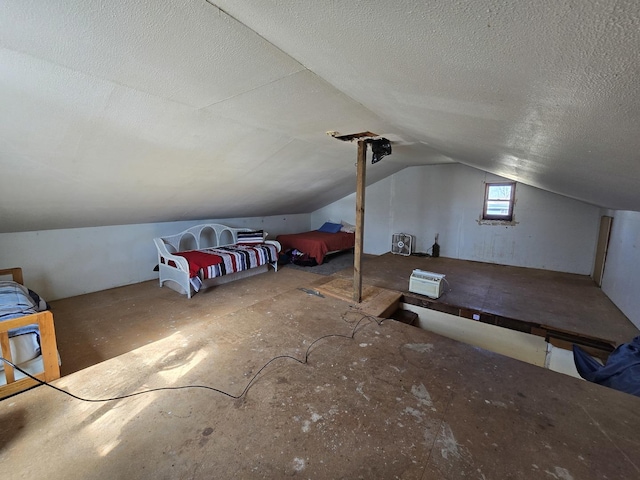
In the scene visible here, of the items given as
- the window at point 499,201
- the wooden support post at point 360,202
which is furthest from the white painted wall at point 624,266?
the wooden support post at point 360,202

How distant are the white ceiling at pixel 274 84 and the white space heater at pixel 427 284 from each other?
1887 millimetres

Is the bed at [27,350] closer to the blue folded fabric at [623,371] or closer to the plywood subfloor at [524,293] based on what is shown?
the plywood subfloor at [524,293]

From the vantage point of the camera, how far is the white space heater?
3.60 metres

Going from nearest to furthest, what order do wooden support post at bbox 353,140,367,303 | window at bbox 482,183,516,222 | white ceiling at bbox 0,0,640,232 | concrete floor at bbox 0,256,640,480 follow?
1. white ceiling at bbox 0,0,640,232
2. concrete floor at bbox 0,256,640,480
3. wooden support post at bbox 353,140,367,303
4. window at bbox 482,183,516,222

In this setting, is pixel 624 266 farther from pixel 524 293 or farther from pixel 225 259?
pixel 225 259

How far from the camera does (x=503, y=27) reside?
0.58 metres

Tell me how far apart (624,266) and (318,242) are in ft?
14.7

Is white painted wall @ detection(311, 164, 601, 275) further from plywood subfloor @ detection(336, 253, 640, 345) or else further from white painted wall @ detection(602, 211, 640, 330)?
white painted wall @ detection(602, 211, 640, 330)

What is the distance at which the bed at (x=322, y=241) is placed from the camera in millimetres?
5863

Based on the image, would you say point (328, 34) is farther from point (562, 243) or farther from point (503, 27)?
point (562, 243)

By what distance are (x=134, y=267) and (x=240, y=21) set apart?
4587 millimetres

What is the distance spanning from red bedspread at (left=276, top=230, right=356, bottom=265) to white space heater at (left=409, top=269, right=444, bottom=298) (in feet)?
8.05

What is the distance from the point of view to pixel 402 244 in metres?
6.16

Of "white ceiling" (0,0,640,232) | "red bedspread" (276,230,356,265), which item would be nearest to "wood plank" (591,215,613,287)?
"white ceiling" (0,0,640,232)
